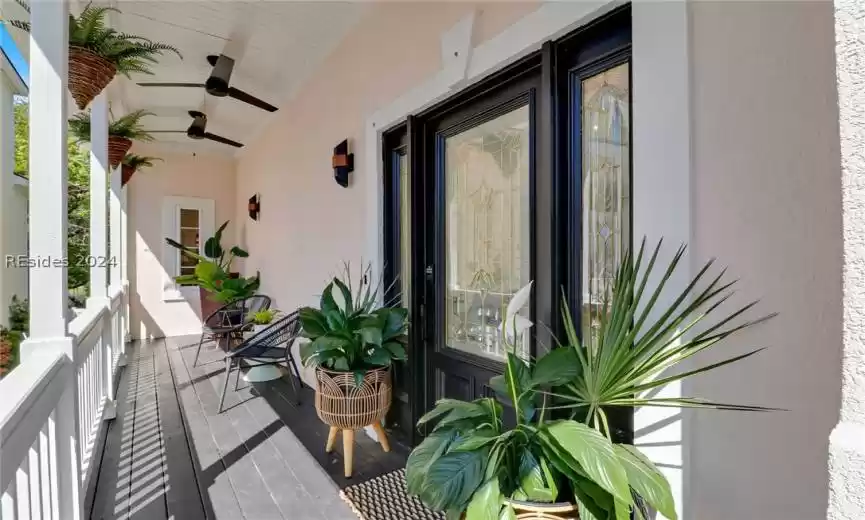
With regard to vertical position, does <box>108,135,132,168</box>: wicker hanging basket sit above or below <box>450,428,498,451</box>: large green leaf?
above

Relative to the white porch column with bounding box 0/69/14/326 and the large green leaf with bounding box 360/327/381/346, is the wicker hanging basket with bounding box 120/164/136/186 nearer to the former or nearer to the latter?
the white porch column with bounding box 0/69/14/326

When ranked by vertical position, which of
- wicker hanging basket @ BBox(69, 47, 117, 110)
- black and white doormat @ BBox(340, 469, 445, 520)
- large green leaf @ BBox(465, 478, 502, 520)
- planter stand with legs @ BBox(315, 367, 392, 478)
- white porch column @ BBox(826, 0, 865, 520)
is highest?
wicker hanging basket @ BBox(69, 47, 117, 110)

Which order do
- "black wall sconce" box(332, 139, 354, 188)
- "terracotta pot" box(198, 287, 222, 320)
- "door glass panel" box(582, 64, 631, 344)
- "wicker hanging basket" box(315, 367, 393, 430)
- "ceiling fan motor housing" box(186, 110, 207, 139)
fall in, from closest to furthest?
1. "door glass panel" box(582, 64, 631, 344)
2. "wicker hanging basket" box(315, 367, 393, 430)
3. "black wall sconce" box(332, 139, 354, 188)
4. "ceiling fan motor housing" box(186, 110, 207, 139)
5. "terracotta pot" box(198, 287, 222, 320)

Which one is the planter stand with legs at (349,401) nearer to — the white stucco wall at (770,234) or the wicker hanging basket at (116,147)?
the white stucco wall at (770,234)

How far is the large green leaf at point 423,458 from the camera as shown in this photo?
120 cm

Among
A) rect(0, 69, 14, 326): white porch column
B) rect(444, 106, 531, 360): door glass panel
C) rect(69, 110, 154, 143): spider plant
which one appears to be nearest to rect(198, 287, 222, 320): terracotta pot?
rect(0, 69, 14, 326): white porch column

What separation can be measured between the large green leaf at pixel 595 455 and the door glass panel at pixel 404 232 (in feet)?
5.54

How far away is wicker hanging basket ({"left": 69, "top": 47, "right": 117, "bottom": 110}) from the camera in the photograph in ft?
6.68

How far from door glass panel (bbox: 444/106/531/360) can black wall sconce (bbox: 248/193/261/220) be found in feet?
13.9

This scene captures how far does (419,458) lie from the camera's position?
4.13 ft

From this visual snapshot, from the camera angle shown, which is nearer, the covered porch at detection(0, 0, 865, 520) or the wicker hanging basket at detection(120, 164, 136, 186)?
the covered porch at detection(0, 0, 865, 520)

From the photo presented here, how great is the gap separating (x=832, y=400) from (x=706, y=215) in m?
0.51

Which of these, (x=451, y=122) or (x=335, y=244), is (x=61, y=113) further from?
(x=335, y=244)

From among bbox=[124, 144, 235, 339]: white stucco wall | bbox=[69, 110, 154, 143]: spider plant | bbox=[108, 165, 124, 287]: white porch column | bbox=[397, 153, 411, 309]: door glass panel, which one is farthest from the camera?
bbox=[124, 144, 235, 339]: white stucco wall
